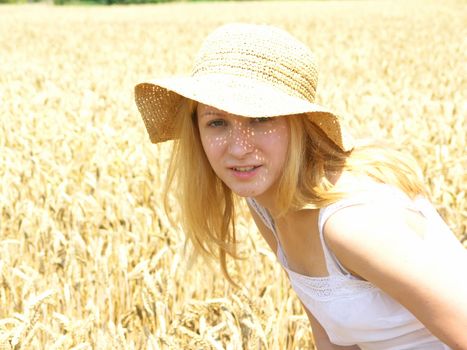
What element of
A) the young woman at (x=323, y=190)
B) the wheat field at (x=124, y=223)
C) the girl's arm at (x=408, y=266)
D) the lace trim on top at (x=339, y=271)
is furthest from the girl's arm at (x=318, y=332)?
the girl's arm at (x=408, y=266)

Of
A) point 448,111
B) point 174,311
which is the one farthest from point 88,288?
point 448,111

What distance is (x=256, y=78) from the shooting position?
178 cm

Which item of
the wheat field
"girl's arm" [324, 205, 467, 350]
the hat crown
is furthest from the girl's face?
the wheat field

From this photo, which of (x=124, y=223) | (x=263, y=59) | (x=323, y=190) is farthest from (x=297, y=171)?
(x=124, y=223)

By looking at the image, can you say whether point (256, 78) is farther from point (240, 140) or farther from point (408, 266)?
point (408, 266)

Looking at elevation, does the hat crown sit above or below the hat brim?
above

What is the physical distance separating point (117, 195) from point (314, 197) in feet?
6.49

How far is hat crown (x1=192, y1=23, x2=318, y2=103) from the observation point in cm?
179

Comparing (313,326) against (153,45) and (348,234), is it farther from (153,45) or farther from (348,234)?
(153,45)

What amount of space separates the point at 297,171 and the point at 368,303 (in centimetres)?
38

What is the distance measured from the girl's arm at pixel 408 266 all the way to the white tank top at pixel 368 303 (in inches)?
2.9

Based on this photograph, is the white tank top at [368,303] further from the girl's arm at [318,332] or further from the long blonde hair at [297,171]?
the girl's arm at [318,332]

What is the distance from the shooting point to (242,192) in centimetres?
182

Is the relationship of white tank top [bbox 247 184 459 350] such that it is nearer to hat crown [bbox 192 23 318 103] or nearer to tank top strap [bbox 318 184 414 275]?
tank top strap [bbox 318 184 414 275]
